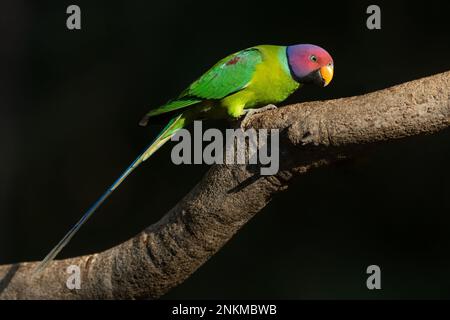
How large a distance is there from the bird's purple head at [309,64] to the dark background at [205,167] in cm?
110

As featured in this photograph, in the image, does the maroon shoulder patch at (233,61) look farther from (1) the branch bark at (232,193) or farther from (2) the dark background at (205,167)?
(2) the dark background at (205,167)

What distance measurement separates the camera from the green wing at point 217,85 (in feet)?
6.86

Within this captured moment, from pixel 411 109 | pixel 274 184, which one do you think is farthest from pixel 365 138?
pixel 274 184

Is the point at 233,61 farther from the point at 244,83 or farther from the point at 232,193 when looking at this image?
the point at 232,193

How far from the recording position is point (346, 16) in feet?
10.9

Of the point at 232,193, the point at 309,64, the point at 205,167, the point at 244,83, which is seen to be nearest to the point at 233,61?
the point at 244,83

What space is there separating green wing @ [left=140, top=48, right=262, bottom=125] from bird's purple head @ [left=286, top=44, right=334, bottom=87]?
120mm

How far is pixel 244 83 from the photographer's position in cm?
212

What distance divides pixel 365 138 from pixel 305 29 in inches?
75.5

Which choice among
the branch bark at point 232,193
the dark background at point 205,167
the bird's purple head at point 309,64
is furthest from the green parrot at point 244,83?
the dark background at point 205,167

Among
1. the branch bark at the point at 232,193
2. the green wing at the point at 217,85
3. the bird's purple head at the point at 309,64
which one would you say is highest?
the bird's purple head at the point at 309,64

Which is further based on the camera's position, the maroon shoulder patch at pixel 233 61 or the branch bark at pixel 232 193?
the maroon shoulder patch at pixel 233 61

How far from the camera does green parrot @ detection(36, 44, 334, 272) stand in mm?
2102

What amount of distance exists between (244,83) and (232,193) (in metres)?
0.50
